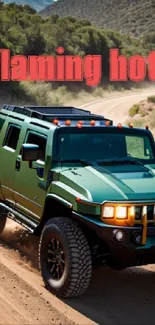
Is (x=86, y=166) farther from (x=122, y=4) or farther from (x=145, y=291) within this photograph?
(x=122, y=4)

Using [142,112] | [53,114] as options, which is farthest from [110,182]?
[142,112]

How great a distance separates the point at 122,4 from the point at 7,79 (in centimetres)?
6867

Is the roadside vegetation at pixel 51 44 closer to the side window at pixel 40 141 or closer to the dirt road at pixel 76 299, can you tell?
the side window at pixel 40 141

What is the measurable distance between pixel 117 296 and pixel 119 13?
99.8m

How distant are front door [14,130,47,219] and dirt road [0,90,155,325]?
76cm

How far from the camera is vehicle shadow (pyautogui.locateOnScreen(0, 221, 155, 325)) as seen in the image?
19.1 feet

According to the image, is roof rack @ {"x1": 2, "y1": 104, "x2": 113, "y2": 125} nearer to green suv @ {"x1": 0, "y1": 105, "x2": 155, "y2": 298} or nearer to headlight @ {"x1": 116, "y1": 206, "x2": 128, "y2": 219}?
green suv @ {"x1": 0, "y1": 105, "x2": 155, "y2": 298}

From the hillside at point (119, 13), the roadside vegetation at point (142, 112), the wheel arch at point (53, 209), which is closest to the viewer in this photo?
the wheel arch at point (53, 209)

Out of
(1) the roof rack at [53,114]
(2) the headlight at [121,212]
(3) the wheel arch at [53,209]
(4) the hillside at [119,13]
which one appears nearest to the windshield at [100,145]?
(1) the roof rack at [53,114]

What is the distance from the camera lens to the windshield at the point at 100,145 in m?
6.92

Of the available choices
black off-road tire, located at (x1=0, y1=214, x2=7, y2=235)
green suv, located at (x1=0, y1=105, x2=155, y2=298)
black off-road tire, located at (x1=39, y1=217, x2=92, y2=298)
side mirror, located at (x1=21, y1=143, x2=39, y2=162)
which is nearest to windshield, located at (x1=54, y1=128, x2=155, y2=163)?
green suv, located at (x1=0, y1=105, x2=155, y2=298)

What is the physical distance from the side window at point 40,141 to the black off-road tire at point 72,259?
1.10 m

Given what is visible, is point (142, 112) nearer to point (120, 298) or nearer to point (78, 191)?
point (120, 298)

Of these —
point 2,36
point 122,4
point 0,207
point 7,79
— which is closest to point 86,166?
point 0,207
